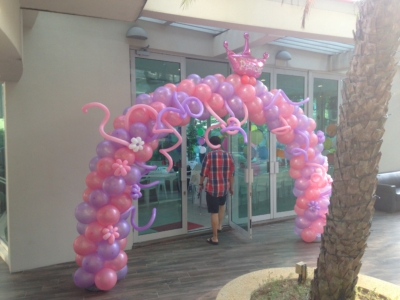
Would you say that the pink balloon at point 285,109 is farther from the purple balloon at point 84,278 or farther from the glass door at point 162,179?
the purple balloon at point 84,278

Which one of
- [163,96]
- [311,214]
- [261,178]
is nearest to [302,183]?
[311,214]

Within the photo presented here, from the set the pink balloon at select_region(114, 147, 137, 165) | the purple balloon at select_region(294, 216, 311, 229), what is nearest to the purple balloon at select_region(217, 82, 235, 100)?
the pink balloon at select_region(114, 147, 137, 165)

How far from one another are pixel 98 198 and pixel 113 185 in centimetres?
22

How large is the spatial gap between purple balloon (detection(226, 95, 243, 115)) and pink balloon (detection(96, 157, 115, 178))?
1582mm

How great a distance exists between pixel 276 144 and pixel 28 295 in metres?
4.83

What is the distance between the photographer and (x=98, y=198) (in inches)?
130

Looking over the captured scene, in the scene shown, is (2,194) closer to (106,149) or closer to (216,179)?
(106,149)

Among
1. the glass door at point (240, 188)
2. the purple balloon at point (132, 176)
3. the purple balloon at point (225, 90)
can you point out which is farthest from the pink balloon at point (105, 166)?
the glass door at point (240, 188)

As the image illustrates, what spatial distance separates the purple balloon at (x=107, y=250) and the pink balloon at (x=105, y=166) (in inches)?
28.9

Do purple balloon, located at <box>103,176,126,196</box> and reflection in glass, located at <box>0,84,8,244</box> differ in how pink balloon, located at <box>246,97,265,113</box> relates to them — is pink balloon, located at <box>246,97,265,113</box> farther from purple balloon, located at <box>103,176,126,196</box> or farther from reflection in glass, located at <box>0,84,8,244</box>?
reflection in glass, located at <box>0,84,8,244</box>

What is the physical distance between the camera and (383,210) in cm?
684

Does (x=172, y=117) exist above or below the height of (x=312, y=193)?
above

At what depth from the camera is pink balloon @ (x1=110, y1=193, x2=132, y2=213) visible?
338cm

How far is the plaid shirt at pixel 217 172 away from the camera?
15.9 ft
